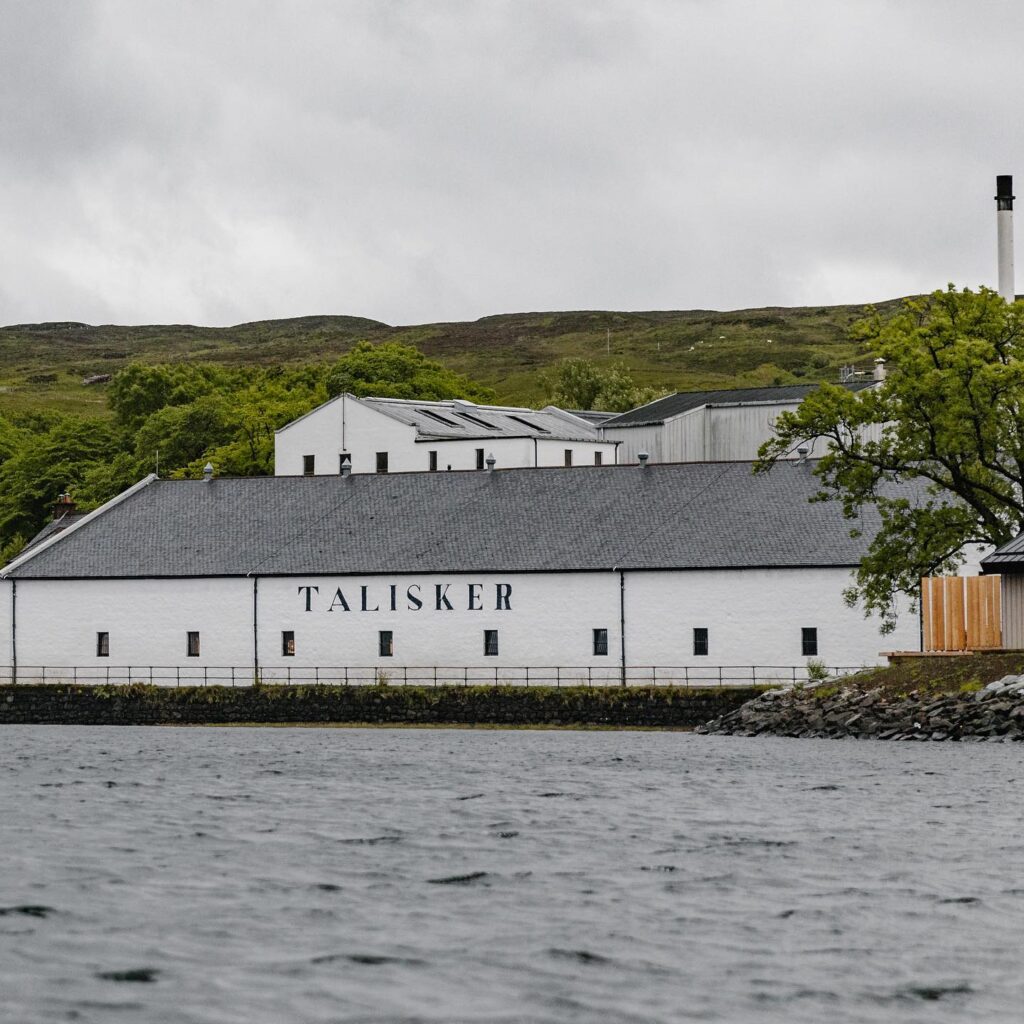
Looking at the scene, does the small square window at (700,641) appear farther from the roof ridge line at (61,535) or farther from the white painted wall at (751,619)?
the roof ridge line at (61,535)

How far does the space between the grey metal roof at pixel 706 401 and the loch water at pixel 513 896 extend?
218ft

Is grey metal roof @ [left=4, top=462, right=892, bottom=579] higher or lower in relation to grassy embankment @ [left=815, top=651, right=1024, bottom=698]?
higher

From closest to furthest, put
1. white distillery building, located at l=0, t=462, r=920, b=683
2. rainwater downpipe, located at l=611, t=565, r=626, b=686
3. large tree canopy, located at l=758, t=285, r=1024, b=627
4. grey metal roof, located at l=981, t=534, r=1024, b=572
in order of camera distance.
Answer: grey metal roof, located at l=981, t=534, r=1024, b=572, large tree canopy, located at l=758, t=285, r=1024, b=627, white distillery building, located at l=0, t=462, r=920, b=683, rainwater downpipe, located at l=611, t=565, r=626, b=686

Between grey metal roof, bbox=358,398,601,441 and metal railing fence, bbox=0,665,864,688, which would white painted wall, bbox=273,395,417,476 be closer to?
grey metal roof, bbox=358,398,601,441

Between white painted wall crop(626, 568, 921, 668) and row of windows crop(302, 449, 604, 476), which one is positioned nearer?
white painted wall crop(626, 568, 921, 668)

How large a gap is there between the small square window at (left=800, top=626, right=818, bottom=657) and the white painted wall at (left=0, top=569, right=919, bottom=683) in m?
0.16

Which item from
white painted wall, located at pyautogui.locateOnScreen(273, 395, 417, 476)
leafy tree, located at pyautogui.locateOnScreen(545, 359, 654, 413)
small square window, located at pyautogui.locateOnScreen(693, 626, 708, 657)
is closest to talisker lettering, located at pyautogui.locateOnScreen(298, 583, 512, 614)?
small square window, located at pyautogui.locateOnScreen(693, 626, 708, 657)

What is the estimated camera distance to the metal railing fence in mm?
62594

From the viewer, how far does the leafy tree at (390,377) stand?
395ft

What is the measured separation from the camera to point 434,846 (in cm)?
2473

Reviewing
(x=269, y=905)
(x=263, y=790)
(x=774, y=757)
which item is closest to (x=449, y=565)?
(x=774, y=757)

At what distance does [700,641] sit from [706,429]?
4168cm

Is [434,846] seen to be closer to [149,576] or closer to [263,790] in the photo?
Answer: [263,790]

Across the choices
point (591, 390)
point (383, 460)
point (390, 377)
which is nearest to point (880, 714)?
point (383, 460)
